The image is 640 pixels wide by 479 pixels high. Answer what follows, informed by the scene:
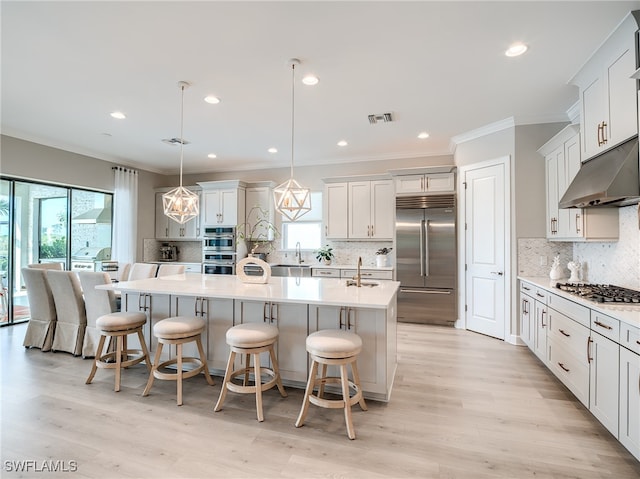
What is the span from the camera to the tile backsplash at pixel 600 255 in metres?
2.84

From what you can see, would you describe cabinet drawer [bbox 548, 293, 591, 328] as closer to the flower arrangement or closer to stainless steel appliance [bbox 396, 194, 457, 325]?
stainless steel appliance [bbox 396, 194, 457, 325]

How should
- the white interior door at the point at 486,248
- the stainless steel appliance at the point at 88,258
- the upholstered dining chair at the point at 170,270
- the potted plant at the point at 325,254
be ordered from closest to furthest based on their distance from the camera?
the white interior door at the point at 486,248 → the upholstered dining chair at the point at 170,270 → the stainless steel appliance at the point at 88,258 → the potted plant at the point at 325,254

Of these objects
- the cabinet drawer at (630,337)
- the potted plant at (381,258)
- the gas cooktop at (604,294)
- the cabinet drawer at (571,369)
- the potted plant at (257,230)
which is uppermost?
the potted plant at (257,230)

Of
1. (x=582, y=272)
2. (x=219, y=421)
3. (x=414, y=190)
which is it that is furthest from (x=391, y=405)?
(x=414, y=190)

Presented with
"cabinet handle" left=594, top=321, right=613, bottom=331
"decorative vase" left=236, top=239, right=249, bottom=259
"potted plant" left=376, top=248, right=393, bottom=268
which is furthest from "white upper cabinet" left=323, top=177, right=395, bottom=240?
"cabinet handle" left=594, top=321, right=613, bottom=331

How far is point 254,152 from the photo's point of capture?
5848 millimetres

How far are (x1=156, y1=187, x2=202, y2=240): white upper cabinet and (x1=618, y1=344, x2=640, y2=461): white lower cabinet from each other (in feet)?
21.7

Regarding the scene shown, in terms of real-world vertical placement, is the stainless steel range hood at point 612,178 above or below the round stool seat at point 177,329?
above

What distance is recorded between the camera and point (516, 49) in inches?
104

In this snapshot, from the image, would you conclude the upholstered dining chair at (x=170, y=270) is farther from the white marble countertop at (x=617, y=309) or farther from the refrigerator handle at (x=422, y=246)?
the white marble countertop at (x=617, y=309)

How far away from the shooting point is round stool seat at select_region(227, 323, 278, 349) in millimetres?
2424

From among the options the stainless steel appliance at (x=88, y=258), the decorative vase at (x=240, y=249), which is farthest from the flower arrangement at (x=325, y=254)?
the stainless steel appliance at (x=88, y=258)

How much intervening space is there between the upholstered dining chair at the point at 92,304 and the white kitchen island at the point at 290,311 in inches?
14.2

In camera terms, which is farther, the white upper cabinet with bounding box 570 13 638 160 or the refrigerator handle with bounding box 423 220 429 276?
the refrigerator handle with bounding box 423 220 429 276
